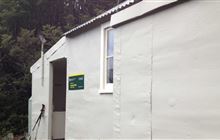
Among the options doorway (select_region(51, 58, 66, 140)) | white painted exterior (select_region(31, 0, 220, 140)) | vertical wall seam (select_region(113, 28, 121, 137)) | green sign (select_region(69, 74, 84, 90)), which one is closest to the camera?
white painted exterior (select_region(31, 0, 220, 140))

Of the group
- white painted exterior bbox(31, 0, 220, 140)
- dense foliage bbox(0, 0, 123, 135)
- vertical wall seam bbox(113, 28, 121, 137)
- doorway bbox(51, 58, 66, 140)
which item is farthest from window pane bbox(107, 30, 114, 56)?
dense foliage bbox(0, 0, 123, 135)

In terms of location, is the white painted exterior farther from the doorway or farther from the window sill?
the doorway

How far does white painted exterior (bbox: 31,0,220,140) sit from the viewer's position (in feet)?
14.5

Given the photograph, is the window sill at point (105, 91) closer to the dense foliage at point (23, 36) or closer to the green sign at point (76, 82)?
the green sign at point (76, 82)

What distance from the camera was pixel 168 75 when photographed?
16.8ft

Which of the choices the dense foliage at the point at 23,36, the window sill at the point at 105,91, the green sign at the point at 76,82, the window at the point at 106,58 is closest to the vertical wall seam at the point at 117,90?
the window sill at the point at 105,91

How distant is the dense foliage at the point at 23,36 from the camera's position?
730 inches

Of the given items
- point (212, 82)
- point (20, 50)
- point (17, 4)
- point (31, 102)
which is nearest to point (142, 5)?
point (212, 82)

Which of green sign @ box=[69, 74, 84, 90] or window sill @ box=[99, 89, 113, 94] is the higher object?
green sign @ box=[69, 74, 84, 90]

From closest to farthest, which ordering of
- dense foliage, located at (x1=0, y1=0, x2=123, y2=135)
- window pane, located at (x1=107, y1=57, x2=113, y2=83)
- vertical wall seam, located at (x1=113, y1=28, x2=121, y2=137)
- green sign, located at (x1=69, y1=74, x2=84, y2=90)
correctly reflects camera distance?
vertical wall seam, located at (x1=113, y1=28, x2=121, y2=137) → window pane, located at (x1=107, y1=57, x2=113, y2=83) → green sign, located at (x1=69, y1=74, x2=84, y2=90) → dense foliage, located at (x1=0, y1=0, x2=123, y2=135)

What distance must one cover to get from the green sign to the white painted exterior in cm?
146

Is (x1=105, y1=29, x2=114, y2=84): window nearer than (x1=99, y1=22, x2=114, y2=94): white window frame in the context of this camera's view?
Yes

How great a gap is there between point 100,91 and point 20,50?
1195cm

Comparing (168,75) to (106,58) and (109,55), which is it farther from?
(106,58)
